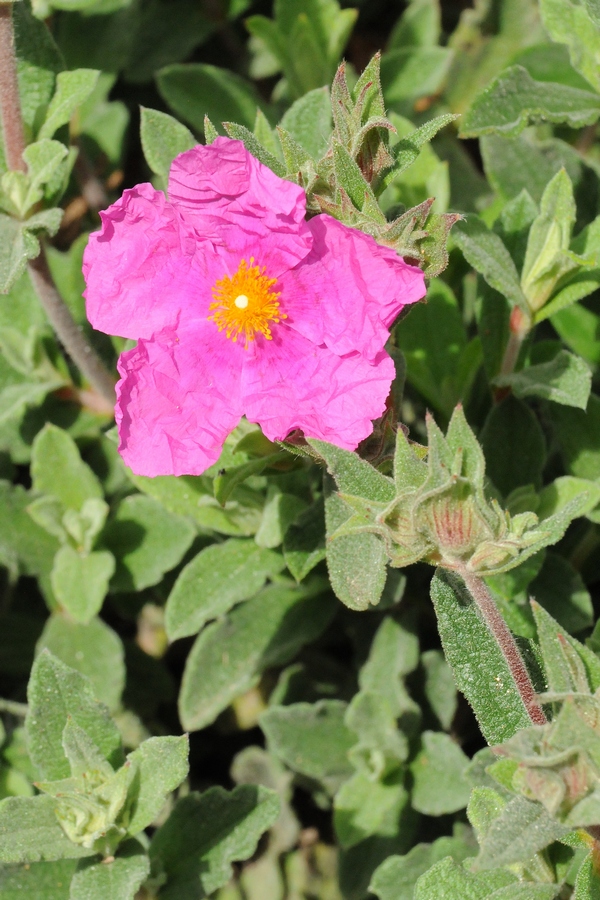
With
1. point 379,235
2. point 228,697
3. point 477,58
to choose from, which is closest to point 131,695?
point 228,697

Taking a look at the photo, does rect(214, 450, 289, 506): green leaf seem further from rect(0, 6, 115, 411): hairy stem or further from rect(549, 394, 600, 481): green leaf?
rect(549, 394, 600, 481): green leaf

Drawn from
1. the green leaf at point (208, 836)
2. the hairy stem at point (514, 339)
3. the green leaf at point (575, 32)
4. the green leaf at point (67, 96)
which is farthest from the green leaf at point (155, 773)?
the green leaf at point (575, 32)

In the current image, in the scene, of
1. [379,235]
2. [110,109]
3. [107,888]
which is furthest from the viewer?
[110,109]

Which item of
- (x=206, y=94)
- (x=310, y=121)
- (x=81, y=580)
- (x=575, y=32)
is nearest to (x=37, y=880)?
(x=81, y=580)

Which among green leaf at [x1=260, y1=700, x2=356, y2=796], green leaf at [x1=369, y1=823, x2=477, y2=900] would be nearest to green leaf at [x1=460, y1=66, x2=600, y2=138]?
green leaf at [x1=260, y1=700, x2=356, y2=796]

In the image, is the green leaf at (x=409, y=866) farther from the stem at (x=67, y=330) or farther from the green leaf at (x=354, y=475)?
the stem at (x=67, y=330)

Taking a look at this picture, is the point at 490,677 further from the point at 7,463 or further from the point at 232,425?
the point at 7,463
